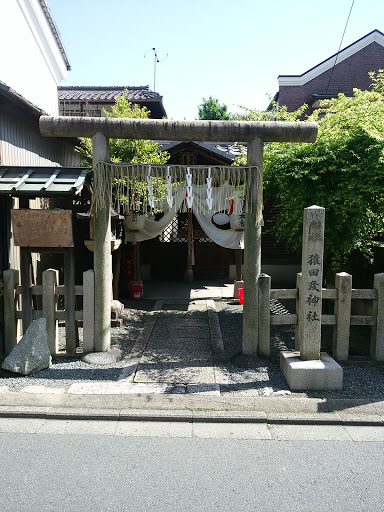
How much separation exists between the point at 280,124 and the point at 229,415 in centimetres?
473

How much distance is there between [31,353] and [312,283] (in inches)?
183

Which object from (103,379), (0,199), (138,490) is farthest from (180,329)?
(138,490)

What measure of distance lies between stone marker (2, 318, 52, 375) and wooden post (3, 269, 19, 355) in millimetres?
616

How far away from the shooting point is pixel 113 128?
265 inches

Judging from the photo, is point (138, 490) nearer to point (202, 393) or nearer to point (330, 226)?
point (202, 393)

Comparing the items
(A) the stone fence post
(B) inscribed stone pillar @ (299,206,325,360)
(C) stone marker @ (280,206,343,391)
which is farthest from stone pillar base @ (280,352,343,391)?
(A) the stone fence post

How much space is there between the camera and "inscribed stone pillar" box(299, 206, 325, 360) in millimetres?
6197

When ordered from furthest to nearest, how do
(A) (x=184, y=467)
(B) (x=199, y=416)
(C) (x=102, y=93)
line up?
(C) (x=102, y=93) → (B) (x=199, y=416) → (A) (x=184, y=467)

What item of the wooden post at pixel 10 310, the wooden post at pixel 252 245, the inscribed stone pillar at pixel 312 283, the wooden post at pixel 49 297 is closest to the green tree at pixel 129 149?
the wooden post at pixel 252 245

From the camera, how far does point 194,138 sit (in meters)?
6.82

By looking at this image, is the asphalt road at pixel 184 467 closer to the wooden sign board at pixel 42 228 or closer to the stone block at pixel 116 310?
the wooden sign board at pixel 42 228

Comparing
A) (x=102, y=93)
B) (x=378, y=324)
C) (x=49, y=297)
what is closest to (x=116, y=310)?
(x=49, y=297)

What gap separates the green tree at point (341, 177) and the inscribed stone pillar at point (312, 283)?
1261 millimetres

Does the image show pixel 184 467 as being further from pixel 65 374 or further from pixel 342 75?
pixel 342 75
